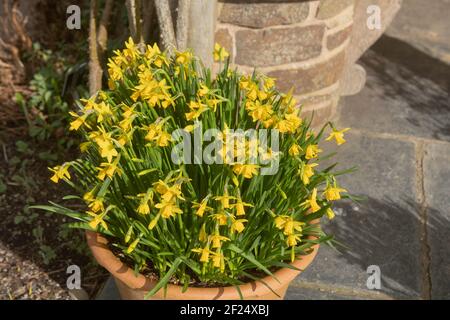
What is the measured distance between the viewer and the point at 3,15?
148 inches

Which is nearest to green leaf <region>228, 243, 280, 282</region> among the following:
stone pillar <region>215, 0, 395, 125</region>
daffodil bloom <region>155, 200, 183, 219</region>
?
daffodil bloom <region>155, 200, 183, 219</region>

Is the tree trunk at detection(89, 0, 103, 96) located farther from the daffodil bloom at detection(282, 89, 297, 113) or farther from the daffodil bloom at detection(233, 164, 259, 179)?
the daffodil bloom at detection(233, 164, 259, 179)

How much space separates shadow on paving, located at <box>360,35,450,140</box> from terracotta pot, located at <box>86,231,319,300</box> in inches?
73.2

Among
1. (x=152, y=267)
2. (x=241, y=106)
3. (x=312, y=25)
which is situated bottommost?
(x=152, y=267)

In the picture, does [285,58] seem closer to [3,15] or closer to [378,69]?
[378,69]

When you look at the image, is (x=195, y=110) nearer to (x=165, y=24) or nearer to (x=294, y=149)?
(x=294, y=149)

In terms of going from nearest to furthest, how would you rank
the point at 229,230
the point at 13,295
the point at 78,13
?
1. the point at 229,230
2. the point at 13,295
3. the point at 78,13

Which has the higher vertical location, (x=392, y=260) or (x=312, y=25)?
(x=312, y=25)

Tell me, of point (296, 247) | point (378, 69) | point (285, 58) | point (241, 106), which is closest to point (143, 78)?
point (241, 106)

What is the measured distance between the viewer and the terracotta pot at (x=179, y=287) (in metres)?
2.12

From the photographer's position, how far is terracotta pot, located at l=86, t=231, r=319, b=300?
212cm

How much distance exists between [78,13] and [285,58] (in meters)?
1.33

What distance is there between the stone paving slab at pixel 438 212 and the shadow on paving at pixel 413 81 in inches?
8.8

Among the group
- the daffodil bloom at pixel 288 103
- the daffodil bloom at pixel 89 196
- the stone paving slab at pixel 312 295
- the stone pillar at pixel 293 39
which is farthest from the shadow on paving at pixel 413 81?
the daffodil bloom at pixel 89 196
